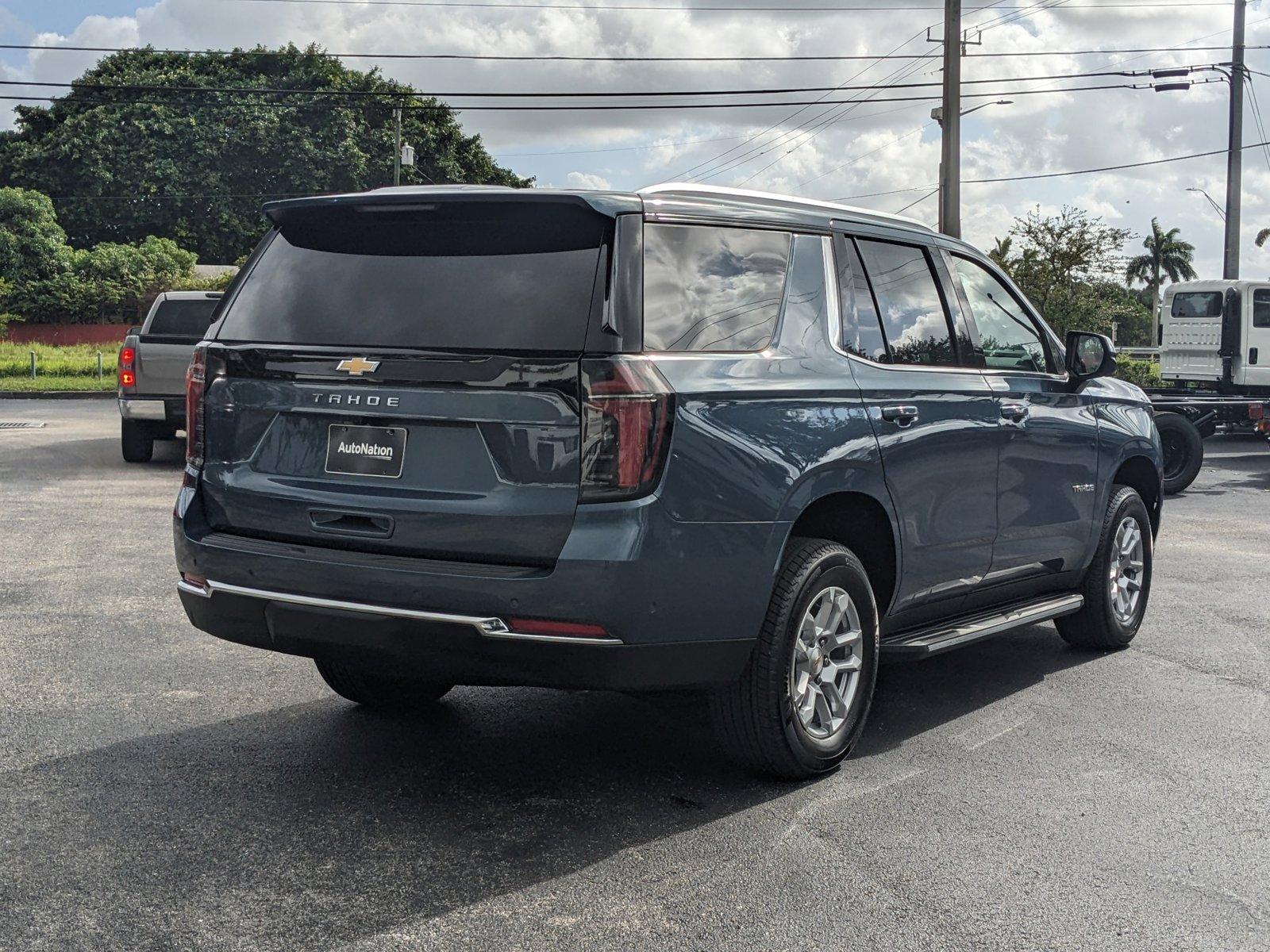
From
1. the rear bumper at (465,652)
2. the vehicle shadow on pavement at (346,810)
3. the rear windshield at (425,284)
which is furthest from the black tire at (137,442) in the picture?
the rear bumper at (465,652)

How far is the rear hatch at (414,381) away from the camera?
Answer: 14.0 feet

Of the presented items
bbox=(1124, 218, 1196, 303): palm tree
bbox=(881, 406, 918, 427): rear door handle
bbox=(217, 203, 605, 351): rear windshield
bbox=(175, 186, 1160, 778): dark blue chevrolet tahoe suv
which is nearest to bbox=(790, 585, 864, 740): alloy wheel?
bbox=(175, 186, 1160, 778): dark blue chevrolet tahoe suv

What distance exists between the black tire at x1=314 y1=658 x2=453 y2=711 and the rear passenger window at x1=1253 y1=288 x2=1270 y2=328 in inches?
898

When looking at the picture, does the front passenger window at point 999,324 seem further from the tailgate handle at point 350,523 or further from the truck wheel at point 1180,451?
the truck wheel at point 1180,451

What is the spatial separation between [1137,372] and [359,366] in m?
34.3

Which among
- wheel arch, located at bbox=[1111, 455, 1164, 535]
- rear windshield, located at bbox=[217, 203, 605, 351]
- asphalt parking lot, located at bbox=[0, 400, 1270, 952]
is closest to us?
asphalt parking lot, located at bbox=[0, 400, 1270, 952]

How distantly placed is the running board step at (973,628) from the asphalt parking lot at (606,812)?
1.17 ft

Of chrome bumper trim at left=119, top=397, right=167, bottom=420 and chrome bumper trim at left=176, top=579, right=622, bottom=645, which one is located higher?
chrome bumper trim at left=119, top=397, right=167, bottom=420

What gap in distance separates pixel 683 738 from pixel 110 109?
228 ft

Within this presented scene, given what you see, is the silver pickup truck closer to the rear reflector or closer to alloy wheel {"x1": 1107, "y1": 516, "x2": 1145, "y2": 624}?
alloy wheel {"x1": 1107, "y1": 516, "x2": 1145, "y2": 624}

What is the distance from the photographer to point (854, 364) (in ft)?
16.8

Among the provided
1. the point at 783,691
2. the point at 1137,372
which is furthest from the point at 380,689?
the point at 1137,372

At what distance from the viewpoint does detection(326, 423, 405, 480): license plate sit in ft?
14.5

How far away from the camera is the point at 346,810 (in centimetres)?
456
